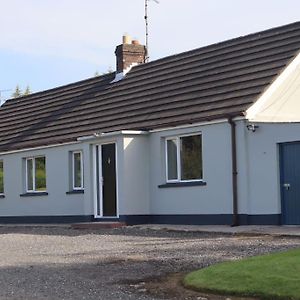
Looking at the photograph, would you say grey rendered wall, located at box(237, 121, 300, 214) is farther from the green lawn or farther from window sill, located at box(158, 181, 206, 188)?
the green lawn

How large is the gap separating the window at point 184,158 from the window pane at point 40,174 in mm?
6865

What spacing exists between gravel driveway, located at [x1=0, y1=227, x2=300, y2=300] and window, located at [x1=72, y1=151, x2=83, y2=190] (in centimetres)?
601

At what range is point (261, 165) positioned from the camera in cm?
1952

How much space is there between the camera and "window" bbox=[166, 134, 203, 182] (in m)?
21.5

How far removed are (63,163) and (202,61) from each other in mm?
6173

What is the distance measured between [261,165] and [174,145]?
147 inches

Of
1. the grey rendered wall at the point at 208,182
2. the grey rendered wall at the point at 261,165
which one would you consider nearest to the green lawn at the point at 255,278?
the grey rendered wall at the point at 261,165

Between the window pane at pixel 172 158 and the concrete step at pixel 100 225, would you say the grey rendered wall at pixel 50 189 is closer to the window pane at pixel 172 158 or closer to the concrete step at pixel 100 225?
the concrete step at pixel 100 225

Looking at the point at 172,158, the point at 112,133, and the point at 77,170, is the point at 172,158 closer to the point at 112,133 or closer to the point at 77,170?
the point at 112,133

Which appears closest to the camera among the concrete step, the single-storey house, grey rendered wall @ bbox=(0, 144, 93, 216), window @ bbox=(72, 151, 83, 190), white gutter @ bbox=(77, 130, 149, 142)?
the single-storey house

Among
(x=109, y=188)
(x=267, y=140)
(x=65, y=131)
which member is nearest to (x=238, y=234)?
(x=267, y=140)

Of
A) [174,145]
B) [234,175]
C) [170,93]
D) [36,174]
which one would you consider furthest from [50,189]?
[234,175]

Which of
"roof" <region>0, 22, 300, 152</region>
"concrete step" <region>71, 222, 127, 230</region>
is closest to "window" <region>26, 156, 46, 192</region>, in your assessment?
"roof" <region>0, 22, 300, 152</region>

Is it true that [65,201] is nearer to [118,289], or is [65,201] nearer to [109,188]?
[109,188]
